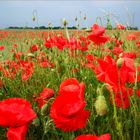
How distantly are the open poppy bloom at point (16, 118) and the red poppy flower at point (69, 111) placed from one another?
0.07 m

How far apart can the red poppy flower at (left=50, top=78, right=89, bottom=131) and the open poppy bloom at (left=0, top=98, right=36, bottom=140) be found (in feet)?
0.24

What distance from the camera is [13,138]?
39.8 inches

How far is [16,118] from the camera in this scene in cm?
101

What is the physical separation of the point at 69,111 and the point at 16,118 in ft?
0.47

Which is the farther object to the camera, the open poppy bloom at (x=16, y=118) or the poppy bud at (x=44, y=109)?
the poppy bud at (x=44, y=109)

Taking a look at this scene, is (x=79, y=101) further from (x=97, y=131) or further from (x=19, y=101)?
(x=97, y=131)

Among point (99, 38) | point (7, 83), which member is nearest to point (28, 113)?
point (99, 38)

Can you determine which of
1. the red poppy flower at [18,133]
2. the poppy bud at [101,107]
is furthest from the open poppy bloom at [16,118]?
the poppy bud at [101,107]

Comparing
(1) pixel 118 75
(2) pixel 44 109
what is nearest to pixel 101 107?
(1) pixel 118 75

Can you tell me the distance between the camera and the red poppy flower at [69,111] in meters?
0.99

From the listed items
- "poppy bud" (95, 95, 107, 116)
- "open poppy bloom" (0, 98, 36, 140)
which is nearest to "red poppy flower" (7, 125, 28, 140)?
"open poppy bloom" (0, 98, 36, 140)

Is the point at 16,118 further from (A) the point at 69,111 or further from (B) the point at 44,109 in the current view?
(B) the point at 44,109

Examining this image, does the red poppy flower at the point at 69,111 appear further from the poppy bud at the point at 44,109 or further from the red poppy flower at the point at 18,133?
the poppy bud at the point at 44,109

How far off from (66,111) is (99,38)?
4.15 ft
